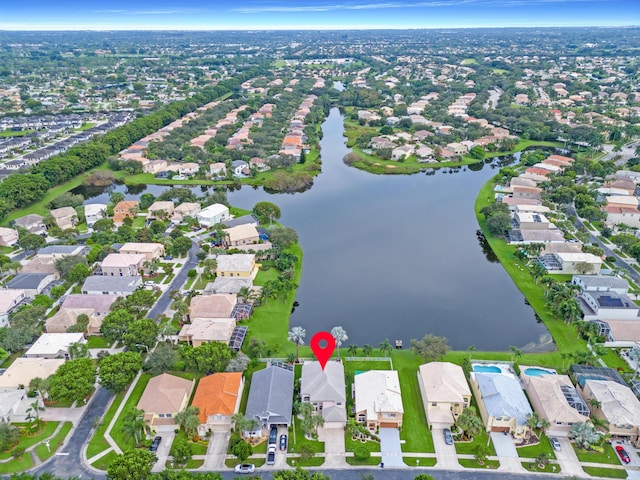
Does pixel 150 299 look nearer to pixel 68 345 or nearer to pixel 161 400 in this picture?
pixel 68 345

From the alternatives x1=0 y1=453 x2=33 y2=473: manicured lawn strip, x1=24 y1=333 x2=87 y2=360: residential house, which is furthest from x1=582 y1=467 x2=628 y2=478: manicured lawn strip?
x1=24 y1=333 x2=87 y2=360: residential house

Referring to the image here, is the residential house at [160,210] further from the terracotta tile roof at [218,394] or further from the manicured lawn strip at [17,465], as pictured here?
the manicured lawn strip at [17,465]

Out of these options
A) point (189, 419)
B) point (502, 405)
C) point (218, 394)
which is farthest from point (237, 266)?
point (502, 405)

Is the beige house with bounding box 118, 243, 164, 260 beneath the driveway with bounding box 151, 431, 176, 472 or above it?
above

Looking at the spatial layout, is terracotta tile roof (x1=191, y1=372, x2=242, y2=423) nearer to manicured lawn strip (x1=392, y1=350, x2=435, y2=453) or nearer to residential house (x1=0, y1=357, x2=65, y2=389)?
residential house (x1=0, y1=357, x2=65, y2=389)

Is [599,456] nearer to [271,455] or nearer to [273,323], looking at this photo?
[271,455]

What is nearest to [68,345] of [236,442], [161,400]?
[161,400]

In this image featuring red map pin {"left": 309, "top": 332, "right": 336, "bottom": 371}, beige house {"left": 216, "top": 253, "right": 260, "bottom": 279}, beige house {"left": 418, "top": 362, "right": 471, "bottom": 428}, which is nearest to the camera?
beige house {"left": 418, "top": 362, "right": 471, "bottom": 428}
